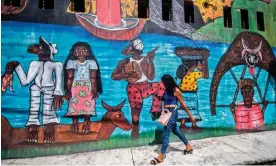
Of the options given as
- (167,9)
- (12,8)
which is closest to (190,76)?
(167,9)

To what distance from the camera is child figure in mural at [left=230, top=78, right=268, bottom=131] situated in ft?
24.6

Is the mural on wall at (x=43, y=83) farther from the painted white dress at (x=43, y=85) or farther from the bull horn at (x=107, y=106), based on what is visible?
the bull horn at (x=107, y=106)

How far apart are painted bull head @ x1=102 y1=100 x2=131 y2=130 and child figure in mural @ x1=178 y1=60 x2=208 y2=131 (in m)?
1.72

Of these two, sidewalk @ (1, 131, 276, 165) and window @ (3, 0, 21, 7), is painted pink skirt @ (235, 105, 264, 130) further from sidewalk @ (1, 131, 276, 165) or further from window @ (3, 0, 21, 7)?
window @ (3, 0, 21, 7)

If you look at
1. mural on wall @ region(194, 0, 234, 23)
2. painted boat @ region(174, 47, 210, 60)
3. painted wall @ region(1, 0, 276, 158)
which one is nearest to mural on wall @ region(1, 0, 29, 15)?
painted wall @ region(1, 0, 276, 158)

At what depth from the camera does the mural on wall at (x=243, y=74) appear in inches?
291

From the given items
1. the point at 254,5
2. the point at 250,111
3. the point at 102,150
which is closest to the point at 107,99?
the point at 102,150

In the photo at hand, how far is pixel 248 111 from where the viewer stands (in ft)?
25.1

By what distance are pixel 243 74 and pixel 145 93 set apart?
361cm

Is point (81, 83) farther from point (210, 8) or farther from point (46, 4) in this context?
point (210, 8)

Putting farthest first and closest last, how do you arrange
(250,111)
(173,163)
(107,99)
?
(250,111), (107,99), (173,163)

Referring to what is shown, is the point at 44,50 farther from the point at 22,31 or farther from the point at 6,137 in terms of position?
the point at 6,137

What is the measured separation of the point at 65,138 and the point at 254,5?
7698mm

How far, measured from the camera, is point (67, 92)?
20.1ft
